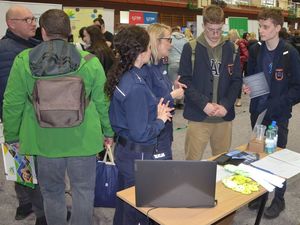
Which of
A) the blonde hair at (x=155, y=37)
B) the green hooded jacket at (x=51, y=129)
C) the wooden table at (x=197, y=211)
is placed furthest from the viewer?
the blonde hair at (x=155, y=37)

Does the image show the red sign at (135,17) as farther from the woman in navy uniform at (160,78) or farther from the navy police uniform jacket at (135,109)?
the navy police uniform jacket at (135,109)

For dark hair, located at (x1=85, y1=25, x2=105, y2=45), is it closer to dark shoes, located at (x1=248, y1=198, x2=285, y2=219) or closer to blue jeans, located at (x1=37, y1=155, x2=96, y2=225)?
blue jeans, located at (x1=37, y1=155, x2=96, y2=225)

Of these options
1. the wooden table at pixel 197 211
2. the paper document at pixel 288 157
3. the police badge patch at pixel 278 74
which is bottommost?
the wooden table at pixel 197 211

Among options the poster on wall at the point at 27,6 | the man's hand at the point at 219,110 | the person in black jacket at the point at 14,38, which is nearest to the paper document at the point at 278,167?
the man's hand at the point at 219,110

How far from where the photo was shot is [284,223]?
8.59ft

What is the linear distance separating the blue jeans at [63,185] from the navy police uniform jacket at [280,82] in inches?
53.5

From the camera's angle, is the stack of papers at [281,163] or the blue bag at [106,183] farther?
the blue bag at [106,183]

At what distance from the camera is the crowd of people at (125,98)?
1765 mm

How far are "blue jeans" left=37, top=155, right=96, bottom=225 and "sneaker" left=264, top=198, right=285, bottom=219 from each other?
4.69 feet

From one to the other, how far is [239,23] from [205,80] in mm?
9344

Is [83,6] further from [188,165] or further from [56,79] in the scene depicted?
[188,165]

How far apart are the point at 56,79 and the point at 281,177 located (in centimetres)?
133

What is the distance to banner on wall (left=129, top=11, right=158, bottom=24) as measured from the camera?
841 centimetres

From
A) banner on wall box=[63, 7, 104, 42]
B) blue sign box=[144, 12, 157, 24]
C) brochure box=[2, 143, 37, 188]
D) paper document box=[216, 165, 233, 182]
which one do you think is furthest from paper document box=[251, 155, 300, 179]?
blue sign box=[144, 12, 157, 24]
